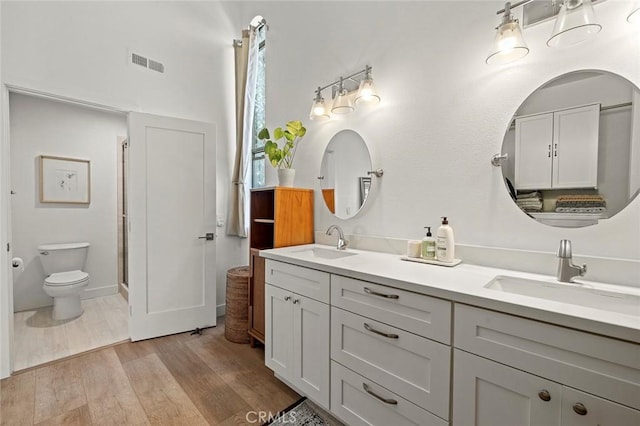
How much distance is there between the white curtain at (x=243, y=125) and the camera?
3.09 meters

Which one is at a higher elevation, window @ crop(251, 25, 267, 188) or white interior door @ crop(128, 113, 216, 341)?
window @ crop(251, 25, 267, 188)

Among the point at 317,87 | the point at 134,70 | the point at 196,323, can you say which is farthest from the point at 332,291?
the point at 134,70

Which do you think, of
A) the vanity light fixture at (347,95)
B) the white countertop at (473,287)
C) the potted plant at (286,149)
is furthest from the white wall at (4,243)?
the vanity light fixture at (347,95)

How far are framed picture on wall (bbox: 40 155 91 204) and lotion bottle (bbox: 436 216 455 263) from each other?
13.9 feet

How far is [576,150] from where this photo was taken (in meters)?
1.21

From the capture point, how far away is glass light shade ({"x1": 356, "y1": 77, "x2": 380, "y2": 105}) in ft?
6.16

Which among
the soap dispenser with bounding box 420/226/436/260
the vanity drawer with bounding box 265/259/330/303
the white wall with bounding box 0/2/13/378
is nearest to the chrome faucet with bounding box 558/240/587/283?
the soap dispenser with bounding box 420/226/436/260

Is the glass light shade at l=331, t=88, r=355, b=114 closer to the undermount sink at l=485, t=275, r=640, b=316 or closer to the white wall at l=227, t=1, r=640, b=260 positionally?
the white wall at l=227, t=1, r=640, b=260

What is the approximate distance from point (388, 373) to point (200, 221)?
2.30 metres

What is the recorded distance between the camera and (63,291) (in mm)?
2834

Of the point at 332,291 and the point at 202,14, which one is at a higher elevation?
the point at 202,14

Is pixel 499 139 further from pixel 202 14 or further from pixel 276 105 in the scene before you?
pixel 202 14

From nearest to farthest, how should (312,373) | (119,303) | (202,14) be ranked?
(312,373) → (202,14) → (119,303)

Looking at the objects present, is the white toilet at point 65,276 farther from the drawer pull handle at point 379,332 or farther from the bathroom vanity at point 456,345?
the drawer pull handle at point 379,332
